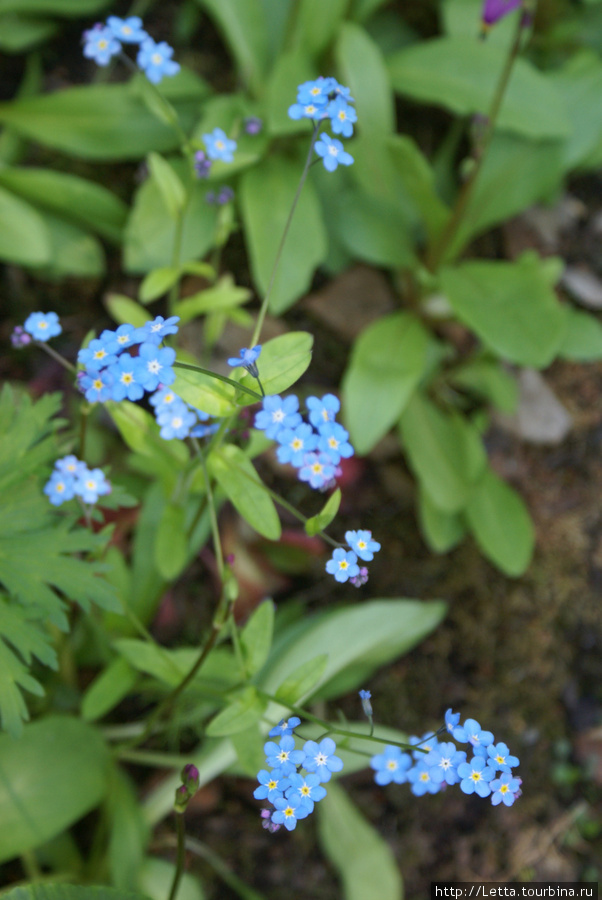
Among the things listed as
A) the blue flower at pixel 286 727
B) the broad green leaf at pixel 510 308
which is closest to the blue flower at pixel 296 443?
the blue flower at pixel 286 727

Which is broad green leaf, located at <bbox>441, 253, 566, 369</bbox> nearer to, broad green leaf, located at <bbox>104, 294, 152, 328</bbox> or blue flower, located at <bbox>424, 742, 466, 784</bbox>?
broad green leaf, located at <bbox>104, 294, 152, 328</bbox>

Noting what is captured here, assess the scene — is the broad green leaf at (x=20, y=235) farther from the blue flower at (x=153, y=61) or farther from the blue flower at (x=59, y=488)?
the blue flower at (x=59, y=488)

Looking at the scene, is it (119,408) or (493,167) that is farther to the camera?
(493,167)

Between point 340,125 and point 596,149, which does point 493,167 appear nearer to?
point 596,149

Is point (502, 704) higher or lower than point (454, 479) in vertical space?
lower

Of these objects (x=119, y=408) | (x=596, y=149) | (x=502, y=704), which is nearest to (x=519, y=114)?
(x=596, y=149)

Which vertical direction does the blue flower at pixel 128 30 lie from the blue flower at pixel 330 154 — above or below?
above
